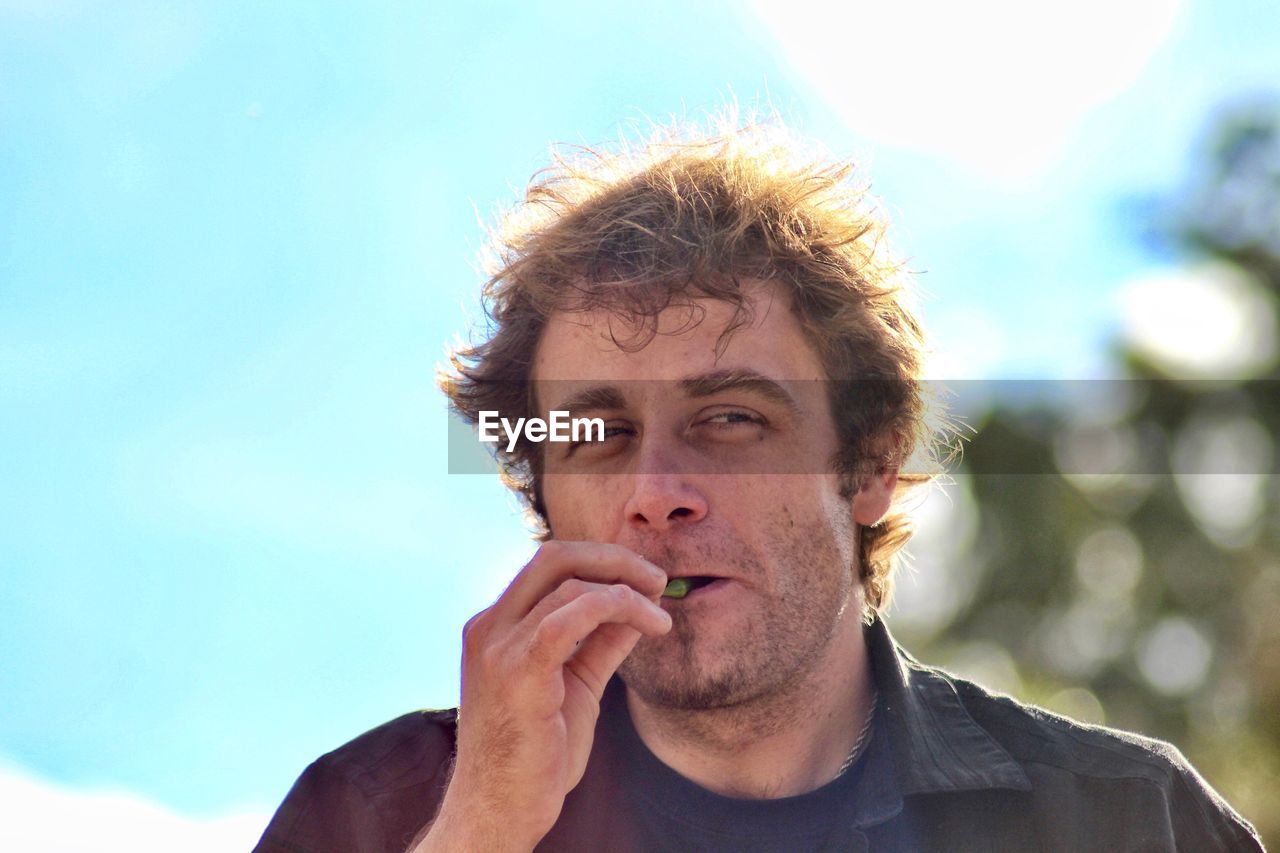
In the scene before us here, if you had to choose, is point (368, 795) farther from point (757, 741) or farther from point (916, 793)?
point (916, 793)

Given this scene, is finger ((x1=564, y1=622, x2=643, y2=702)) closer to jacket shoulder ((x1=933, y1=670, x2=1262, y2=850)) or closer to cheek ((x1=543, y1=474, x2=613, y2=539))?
cheek ((x1=543, y1=474, x2=613, y2=539))

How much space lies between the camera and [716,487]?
3885 millimetres

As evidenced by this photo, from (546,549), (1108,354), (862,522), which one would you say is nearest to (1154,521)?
(1108,354)

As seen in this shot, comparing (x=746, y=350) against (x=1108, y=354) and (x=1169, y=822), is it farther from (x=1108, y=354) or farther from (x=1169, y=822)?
(x=1108, y=354)

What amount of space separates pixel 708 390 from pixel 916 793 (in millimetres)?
1467

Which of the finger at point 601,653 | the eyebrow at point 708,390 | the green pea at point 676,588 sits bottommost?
the finger at point 601,653

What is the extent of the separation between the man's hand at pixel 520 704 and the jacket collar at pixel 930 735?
1.35m

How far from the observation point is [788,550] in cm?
402

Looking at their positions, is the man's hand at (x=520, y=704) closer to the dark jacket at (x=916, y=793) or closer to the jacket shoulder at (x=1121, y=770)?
the dark jacket at (x=916, y=793)

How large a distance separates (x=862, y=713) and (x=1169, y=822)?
1.05m

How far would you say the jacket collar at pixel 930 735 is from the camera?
4.05 metres

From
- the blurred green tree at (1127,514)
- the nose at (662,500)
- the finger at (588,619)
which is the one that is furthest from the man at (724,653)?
the blurred green tree at (1127,514)

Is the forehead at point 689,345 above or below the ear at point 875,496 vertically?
above
